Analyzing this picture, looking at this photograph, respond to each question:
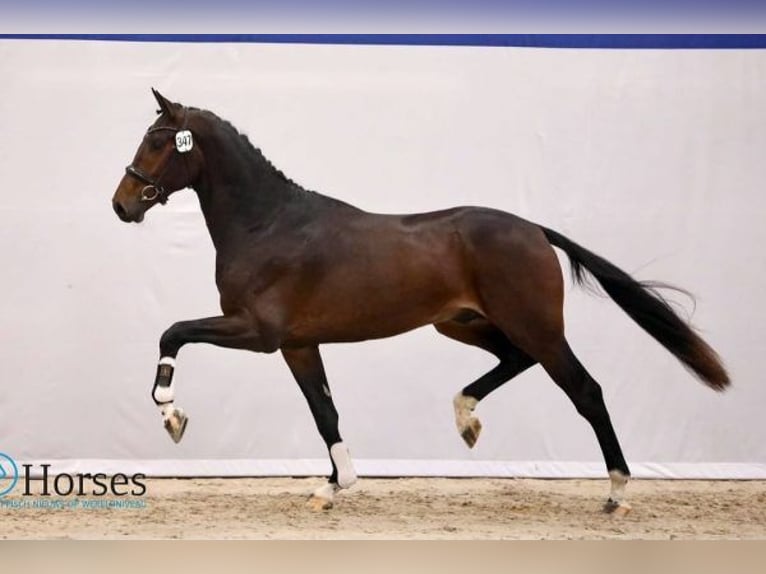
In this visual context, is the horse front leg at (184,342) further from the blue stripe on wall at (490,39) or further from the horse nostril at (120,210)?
the blue stripe on wall at (490,39)

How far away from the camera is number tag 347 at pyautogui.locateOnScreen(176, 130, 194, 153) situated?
16.9 feet

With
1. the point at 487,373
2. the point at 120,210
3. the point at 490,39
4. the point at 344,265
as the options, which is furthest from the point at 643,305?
the point at 120,210

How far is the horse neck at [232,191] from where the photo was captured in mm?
5207

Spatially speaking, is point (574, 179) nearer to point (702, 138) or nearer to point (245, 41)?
point (702, 138)

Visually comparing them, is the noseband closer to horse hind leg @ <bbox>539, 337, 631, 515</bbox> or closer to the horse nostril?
the horse nostril

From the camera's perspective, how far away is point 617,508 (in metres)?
5.28

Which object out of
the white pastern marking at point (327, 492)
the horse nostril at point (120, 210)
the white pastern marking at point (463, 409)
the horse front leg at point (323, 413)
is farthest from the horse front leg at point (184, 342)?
the white pastern marking at point (463, 409)

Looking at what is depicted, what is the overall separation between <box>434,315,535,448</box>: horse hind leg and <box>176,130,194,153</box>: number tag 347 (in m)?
1.43

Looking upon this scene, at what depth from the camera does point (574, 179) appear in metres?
6.22

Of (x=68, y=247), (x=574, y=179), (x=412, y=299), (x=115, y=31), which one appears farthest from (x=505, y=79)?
(x=68, y=247)

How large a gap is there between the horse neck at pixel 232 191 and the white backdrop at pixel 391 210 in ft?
2.96

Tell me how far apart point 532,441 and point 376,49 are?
2.20 meters

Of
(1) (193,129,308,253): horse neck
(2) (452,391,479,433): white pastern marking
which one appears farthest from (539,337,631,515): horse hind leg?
(1) (193,129,308,253): horse neck

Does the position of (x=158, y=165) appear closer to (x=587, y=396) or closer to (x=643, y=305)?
(x=587, y=396)
